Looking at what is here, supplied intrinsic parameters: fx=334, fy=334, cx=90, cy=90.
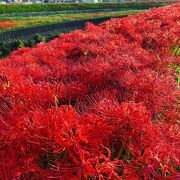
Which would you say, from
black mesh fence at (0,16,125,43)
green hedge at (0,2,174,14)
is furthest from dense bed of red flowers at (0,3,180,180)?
green hedge at (0,2,174,14)

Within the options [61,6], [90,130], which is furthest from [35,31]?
[61,6]

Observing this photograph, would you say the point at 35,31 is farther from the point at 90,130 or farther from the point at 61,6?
the point at 61,6

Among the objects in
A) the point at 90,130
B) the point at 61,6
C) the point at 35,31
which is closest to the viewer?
the point at 90,130

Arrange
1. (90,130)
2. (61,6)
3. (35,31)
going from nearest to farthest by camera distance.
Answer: (90,130)
(35,31)
(61,6)

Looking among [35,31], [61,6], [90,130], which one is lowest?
[61,6]

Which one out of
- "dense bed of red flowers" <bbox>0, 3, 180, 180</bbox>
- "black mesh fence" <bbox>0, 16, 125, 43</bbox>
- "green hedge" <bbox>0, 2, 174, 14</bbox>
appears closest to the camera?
"dense bed of red flowers" <bbox>0, 3, 180, 180</bbox>

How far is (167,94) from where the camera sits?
2.58m

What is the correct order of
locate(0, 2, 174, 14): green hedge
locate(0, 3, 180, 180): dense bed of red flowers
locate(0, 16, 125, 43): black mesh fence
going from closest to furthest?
locate(0, 3, 180, 180): dense bed of red flowers < locate(0, 16, 125, 43): black mesh fence < locate(0, 2, 174, 14): green hedge

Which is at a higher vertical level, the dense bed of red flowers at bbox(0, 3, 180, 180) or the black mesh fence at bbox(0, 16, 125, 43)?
the dense bed of red flowers at bbox(0, 3, 180, 180)

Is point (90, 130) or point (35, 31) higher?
point (90, 130)

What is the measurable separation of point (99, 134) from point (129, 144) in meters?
0.20

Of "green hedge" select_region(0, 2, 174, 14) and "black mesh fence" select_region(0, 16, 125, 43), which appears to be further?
"green hedge" select_region(0, 2, 174, 14)

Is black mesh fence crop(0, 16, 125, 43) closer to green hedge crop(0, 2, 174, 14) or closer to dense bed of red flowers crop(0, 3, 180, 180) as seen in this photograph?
green hedge crop(0, 2, 174, 14)

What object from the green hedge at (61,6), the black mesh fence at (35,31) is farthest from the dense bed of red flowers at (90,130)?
the green hedge at (61,6)
